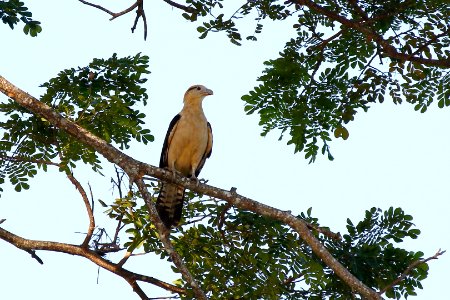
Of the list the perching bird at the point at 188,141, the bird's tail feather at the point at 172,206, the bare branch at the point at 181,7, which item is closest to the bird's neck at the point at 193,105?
the perching bird at the point at 188,141

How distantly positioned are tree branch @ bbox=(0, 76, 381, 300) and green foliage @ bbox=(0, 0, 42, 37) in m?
0.62

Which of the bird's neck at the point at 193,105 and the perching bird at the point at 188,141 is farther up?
the bird's neck at the point at 193,105

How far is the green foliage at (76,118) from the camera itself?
8.34 metres

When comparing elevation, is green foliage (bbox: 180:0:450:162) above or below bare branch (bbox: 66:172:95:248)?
above

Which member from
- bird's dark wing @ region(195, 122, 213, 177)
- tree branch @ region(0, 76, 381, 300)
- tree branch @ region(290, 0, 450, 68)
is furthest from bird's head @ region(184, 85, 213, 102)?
tree branch @ region(0, 76, 381, 300)

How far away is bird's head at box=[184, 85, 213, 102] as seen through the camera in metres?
10.9

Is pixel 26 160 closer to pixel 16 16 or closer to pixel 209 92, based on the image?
pixel 16 16

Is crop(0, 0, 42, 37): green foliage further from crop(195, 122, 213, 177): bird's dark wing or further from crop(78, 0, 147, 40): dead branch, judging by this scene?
crop(195, 122, 213, 177): bird's dark wing

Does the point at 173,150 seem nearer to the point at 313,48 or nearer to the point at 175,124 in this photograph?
the point at 175,124

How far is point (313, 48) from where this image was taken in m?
9.52

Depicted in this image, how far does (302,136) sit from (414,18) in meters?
1.62

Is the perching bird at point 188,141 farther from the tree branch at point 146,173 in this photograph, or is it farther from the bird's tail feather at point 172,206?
the tree branch at point 146,173

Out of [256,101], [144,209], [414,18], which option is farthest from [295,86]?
[144,209]

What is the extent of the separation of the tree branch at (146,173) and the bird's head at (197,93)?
3.25 m
